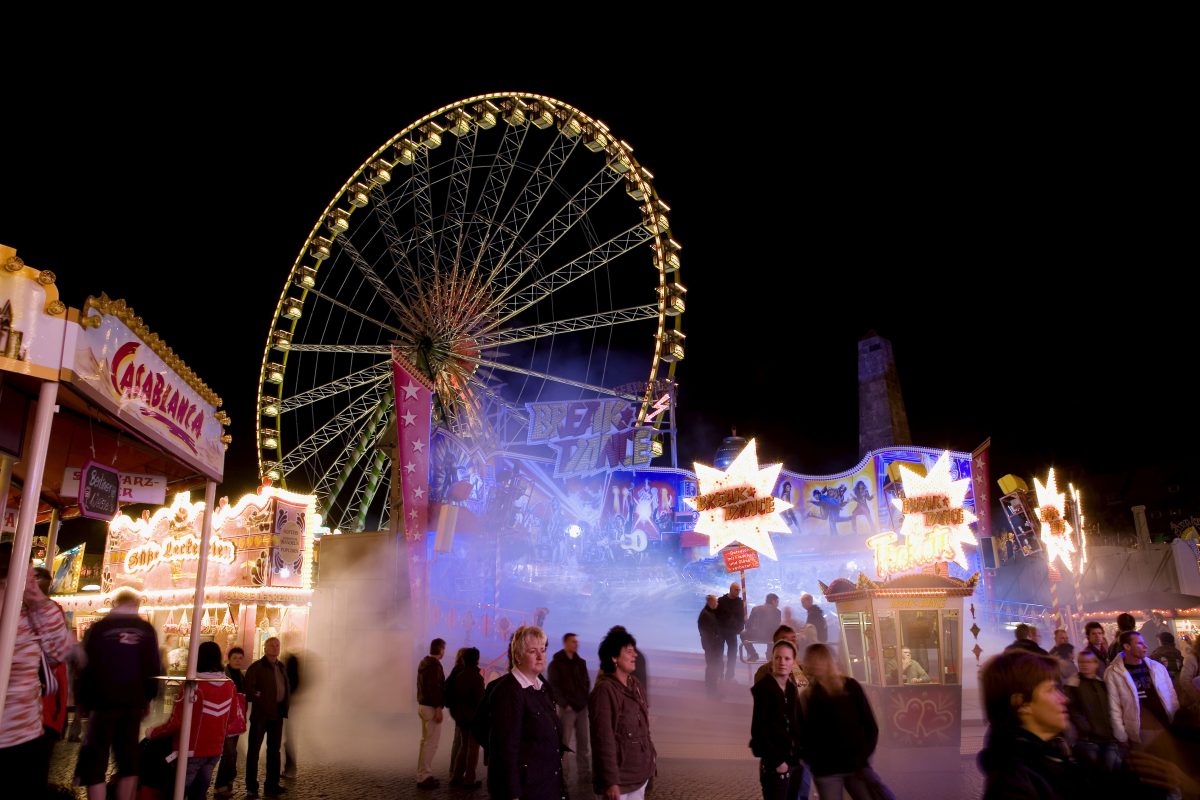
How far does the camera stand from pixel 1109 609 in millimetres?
27812

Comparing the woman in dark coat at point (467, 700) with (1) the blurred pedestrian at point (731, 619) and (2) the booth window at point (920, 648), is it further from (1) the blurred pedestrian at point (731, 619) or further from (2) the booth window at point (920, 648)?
(1) the blurred pedestrian at point (731, 619)

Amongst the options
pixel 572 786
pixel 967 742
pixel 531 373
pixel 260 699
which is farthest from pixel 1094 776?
pixel 531 373

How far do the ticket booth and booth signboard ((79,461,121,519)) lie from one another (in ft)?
25.1

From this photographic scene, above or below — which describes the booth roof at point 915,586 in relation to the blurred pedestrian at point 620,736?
above

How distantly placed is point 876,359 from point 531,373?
2529 centimetres

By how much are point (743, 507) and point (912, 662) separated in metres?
3.82

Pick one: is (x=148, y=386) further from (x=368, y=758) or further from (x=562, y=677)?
(x=368, y=758)

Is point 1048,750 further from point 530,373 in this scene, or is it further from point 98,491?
Result: point 530,373

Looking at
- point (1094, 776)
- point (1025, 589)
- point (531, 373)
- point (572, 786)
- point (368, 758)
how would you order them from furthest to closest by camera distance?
1. point (1025, 589)
2. point (531, 373)
3. point (368, 758)
4. point (572, 786)
5. point (1094, 776)

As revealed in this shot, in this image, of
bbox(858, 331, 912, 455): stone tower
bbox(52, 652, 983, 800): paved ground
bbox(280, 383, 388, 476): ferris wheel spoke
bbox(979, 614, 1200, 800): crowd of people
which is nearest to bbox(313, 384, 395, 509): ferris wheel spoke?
bbox(280, 383, 388, 476): ferris wheel spoke

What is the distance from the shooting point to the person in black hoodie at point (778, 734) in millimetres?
5184

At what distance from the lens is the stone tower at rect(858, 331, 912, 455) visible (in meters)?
39.3

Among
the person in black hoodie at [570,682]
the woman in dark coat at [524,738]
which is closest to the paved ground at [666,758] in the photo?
the person in black hoodie at [570,682]

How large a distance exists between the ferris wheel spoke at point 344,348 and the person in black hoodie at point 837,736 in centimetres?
1670
